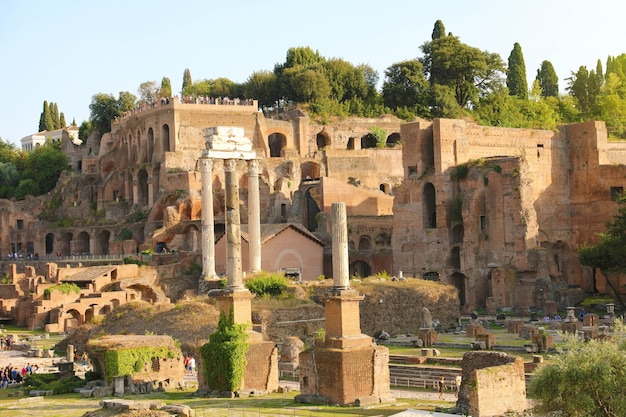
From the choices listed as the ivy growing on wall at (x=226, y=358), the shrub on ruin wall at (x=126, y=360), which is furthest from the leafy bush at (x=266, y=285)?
the ivy growing on wall at (x=226, y=358)

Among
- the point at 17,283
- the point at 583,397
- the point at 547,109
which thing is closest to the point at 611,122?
the point at 547,109

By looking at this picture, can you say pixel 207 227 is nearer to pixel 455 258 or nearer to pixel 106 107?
pixel 455 258

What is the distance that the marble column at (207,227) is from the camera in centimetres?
4866

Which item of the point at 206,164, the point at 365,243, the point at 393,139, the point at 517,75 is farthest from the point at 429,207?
the point at 517,75

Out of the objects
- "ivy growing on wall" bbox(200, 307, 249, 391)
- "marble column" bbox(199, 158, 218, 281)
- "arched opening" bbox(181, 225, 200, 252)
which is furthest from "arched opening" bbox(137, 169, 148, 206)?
"ivy growing on wall" bbox(200, 307, 249, 391)

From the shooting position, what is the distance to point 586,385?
20000 mm

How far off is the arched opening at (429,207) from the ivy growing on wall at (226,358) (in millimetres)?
34174

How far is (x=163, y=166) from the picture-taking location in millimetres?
68812

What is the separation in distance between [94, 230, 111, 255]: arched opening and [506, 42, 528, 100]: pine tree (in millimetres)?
35830

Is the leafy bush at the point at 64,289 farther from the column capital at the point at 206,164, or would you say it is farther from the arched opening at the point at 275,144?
the arched opening at the point at 275,144

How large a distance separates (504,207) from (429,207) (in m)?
5.84

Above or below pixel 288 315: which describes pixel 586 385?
below

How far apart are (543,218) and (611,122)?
59.0 ft

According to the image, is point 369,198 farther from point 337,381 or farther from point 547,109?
point 337,381
